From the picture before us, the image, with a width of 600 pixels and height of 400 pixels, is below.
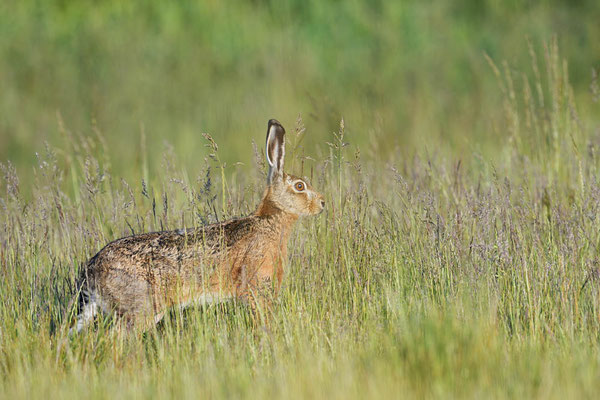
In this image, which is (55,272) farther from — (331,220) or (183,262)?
(331,220)

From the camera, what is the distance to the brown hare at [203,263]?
543 centimetres

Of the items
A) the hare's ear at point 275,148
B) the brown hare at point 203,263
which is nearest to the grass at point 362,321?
the brown hare at point 203,263

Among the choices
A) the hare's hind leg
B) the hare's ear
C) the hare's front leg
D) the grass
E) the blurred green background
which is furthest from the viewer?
the blurred green background

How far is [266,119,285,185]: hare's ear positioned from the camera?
625cm

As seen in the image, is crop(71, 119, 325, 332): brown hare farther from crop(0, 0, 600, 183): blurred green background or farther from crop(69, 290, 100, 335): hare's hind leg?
crop(0, 0, 600, 183): blurred green background

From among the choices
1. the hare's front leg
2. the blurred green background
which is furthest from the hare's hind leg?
the blurred green background

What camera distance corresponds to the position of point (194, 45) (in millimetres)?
14156

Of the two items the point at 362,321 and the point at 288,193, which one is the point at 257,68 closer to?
the point at 288,193

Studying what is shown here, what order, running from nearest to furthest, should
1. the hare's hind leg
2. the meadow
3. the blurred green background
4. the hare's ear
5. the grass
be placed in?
the grass → the meadow → the hare's hind leg → the hare's ear → the blurred green background

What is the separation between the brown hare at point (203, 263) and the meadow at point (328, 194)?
0.17 m

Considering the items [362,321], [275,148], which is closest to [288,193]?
[275,148]

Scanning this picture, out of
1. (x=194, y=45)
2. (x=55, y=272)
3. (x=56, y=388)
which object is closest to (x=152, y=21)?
(x=194, y=45)

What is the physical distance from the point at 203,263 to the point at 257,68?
813 cm

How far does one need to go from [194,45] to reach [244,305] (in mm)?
9140
